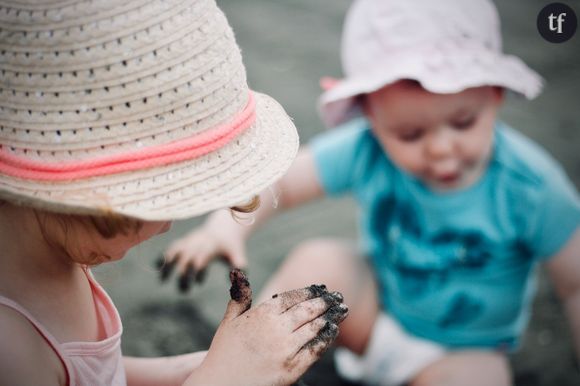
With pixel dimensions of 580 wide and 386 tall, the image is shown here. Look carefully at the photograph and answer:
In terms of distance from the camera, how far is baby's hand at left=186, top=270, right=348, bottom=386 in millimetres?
833

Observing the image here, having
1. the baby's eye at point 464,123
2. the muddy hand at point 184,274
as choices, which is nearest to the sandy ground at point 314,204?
the muddy hand at point 184,274

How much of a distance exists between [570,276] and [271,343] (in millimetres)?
825

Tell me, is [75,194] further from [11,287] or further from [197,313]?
[197,313]

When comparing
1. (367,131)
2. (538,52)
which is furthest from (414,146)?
(538,52)

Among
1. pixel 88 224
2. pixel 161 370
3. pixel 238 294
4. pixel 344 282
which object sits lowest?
pixel 344 282

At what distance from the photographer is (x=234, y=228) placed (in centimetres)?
150

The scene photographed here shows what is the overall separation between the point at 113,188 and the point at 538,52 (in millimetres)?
2453

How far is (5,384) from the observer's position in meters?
0.75

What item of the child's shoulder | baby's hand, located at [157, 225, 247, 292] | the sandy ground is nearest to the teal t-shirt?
the child's shoulder

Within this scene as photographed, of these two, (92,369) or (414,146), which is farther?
(414,146)

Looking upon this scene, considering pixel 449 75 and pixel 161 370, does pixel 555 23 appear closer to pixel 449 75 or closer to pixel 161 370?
pixel 449 75

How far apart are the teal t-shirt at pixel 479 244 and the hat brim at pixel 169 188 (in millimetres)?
701

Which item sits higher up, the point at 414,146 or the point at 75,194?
the point at 75,194

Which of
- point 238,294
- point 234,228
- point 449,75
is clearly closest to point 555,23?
point 449,75
